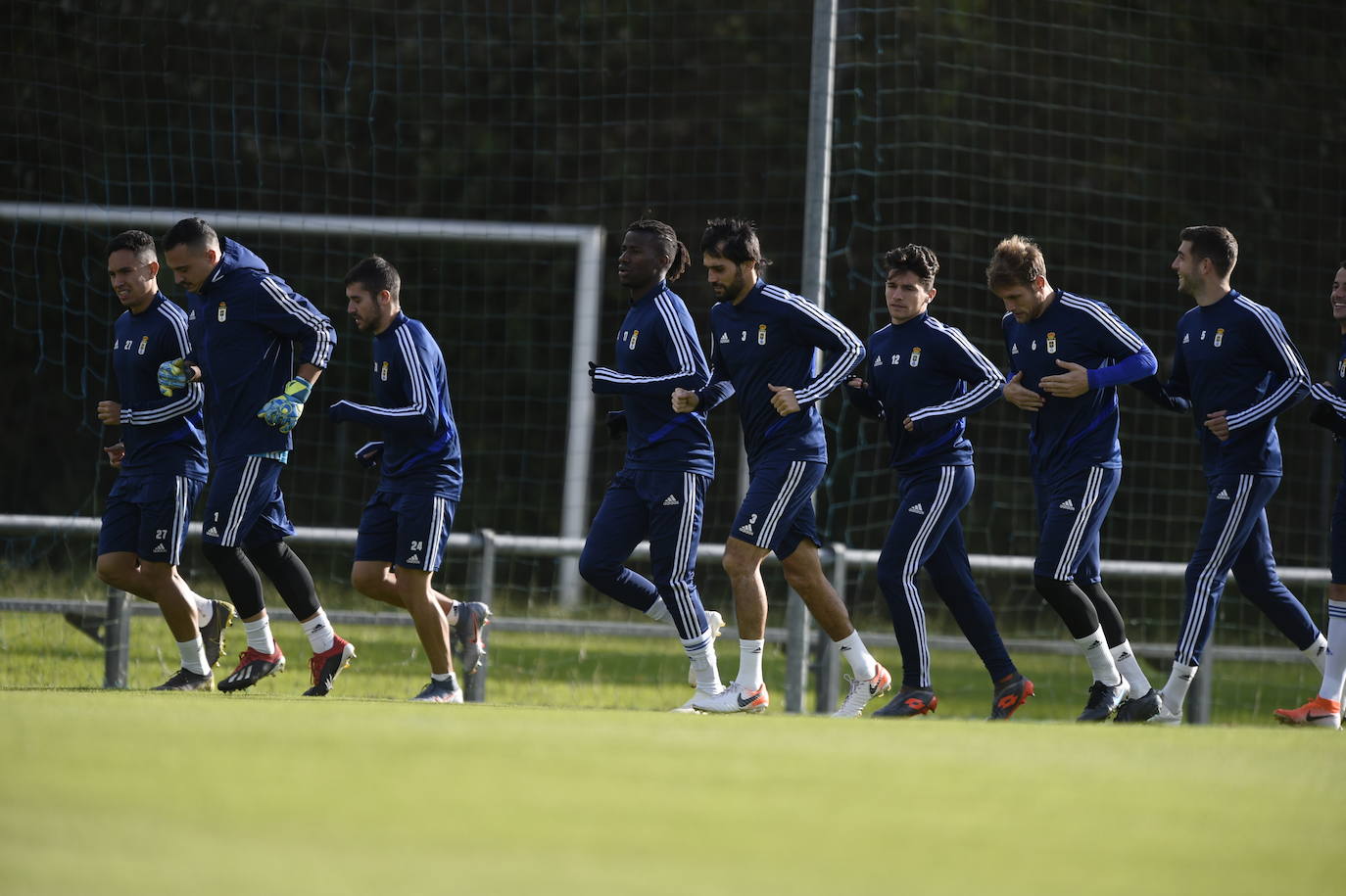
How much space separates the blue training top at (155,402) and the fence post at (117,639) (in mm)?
1651

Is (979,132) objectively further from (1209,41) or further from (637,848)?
(637,848)

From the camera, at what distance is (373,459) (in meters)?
7.50

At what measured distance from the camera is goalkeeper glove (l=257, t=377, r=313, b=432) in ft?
23.1

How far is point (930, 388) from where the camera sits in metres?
7.05

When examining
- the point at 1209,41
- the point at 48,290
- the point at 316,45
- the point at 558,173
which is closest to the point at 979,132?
the point at 1209,41

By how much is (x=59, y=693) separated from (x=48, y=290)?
26.5 ft

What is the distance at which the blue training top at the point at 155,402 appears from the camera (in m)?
7.30

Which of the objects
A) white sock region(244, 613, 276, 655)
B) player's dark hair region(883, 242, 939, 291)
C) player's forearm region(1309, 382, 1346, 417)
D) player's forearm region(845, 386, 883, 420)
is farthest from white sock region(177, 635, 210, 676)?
player's forearm region(1309, 382, 1346, 417)

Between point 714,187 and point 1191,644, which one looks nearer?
point 1191,644

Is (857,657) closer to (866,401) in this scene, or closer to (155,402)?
(866,401)

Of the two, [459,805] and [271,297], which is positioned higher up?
[271,297]

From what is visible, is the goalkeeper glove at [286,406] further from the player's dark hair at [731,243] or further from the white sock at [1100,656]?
the white sock at [1100,656]

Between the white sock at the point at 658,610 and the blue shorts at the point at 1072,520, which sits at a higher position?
the blue shorts at the point at 1072,520

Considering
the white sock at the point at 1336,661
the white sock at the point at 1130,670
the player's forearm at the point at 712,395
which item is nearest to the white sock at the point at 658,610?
the player's forearm at the point at 712,395
